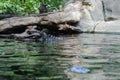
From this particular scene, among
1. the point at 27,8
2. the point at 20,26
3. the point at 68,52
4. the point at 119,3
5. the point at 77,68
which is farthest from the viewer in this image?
the point at 27,8

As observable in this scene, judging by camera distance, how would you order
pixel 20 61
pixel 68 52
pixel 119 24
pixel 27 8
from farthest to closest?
1. pixel 27 8
2. pixel 119 24
3. pixel 68 52
4. pixel 20 61

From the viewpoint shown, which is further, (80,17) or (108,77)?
(80,17)

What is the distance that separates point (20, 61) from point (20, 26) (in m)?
6.86

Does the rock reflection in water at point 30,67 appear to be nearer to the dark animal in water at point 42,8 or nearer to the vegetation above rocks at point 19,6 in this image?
the vegetation above rocks at point 19,6

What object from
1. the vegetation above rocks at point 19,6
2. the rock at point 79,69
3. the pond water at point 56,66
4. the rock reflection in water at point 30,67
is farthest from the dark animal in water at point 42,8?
the rock at point 79,69

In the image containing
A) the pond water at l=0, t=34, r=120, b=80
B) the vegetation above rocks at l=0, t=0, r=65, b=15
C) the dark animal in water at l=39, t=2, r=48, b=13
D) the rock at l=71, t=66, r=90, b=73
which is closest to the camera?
the pond water at l=0, t=34, r=120, b=80

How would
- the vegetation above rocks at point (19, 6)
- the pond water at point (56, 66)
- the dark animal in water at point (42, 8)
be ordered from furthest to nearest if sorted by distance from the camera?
the dark animal in water at point (42, 8) → the vegetation above rocks at point (19, 6) → the pond water at point (56, 66)

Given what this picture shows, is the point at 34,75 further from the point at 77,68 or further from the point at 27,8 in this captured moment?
the point at 27,8

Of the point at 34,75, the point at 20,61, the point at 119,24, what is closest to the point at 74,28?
the point at 119,24

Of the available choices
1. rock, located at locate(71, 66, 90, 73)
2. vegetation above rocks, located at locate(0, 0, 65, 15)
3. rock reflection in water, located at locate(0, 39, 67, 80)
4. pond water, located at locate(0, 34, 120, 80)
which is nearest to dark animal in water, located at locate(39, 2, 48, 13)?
vegetation above rocks, located at locate(0, 0, 65, 15)

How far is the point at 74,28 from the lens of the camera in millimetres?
12883

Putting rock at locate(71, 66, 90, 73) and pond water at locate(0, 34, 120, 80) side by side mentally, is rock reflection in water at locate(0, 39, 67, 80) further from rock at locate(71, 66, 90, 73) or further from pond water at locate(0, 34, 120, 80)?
rock at locate(71, 66, 90, 73)

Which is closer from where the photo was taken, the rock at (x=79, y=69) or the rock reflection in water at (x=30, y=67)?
the rock reflection in water at (x=30, y=67)

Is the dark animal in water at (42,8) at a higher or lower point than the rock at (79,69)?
higher
